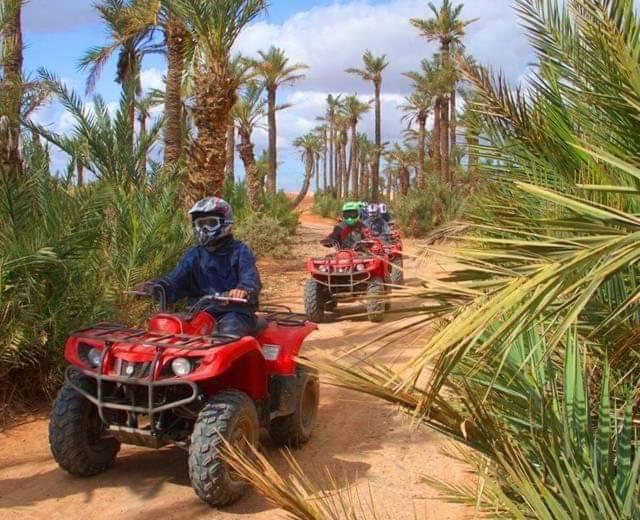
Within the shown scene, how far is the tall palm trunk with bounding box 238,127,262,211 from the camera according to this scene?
23.0 meters

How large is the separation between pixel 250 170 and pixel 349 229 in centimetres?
1276

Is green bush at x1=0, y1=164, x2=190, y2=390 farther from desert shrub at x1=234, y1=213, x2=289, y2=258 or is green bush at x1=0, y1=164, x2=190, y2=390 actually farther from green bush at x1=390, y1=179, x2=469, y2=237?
green bush at x1=390, y1=179, x2=469, y2=237

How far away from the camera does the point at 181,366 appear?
396 centimetres

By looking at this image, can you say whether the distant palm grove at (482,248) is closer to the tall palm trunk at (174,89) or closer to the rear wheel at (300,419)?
the tall palm trunk at (174,89)

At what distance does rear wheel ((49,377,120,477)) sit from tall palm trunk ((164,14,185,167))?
8.91m

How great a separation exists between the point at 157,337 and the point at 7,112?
12.9 feet

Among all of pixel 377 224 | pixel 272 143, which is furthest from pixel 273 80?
pixel 377 224

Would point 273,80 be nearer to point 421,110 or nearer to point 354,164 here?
point 421,110

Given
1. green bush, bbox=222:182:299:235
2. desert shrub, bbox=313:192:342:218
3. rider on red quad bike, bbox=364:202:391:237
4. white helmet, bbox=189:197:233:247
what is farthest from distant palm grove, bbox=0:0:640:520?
desert shrub, bbox=313:192:342:218

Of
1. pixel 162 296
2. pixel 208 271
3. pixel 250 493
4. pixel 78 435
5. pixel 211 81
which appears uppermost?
pixel 211 81

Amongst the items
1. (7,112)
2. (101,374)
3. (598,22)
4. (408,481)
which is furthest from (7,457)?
(598,22)

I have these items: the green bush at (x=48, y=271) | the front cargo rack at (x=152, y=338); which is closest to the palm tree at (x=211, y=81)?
the green bush at (x=48, y=271)

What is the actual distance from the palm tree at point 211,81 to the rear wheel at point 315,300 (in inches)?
91.1

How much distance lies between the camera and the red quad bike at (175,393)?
384cm
